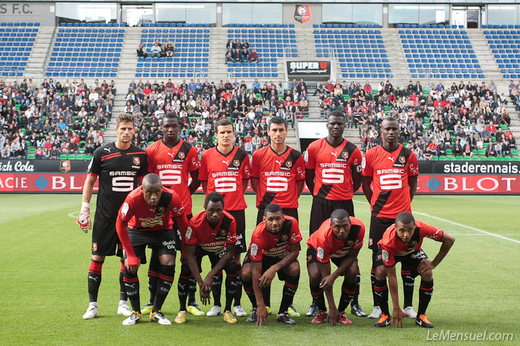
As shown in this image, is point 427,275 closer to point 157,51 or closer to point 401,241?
point 401,241

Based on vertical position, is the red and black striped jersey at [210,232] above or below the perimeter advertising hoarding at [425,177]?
above

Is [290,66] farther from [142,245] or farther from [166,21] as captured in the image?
[142,245]

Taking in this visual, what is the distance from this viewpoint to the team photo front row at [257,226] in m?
6.19

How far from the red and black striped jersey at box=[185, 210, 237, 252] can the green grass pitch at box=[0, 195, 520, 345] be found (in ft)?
2.79

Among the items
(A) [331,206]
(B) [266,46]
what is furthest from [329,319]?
(B) [266,46]

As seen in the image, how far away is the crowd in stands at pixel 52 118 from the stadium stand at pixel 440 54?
66.1 ft

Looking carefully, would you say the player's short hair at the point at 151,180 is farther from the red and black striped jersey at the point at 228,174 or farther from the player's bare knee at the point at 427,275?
the player's bare knee at the point at 427,275

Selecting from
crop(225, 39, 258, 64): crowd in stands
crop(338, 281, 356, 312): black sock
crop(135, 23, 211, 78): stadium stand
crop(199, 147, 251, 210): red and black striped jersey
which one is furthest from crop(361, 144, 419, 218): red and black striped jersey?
crop(225, 39, 258, 64): crowd in stands

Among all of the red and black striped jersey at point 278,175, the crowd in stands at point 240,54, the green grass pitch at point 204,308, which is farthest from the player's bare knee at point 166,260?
the crowd in stands at point 240,54

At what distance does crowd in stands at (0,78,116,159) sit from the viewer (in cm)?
→ 2798

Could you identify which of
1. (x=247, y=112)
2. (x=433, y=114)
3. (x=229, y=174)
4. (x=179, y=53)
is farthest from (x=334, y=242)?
(x=179, y=53)

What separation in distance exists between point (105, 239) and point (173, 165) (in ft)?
3.92

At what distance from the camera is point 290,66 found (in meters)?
37.4

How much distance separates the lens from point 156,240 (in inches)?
253
